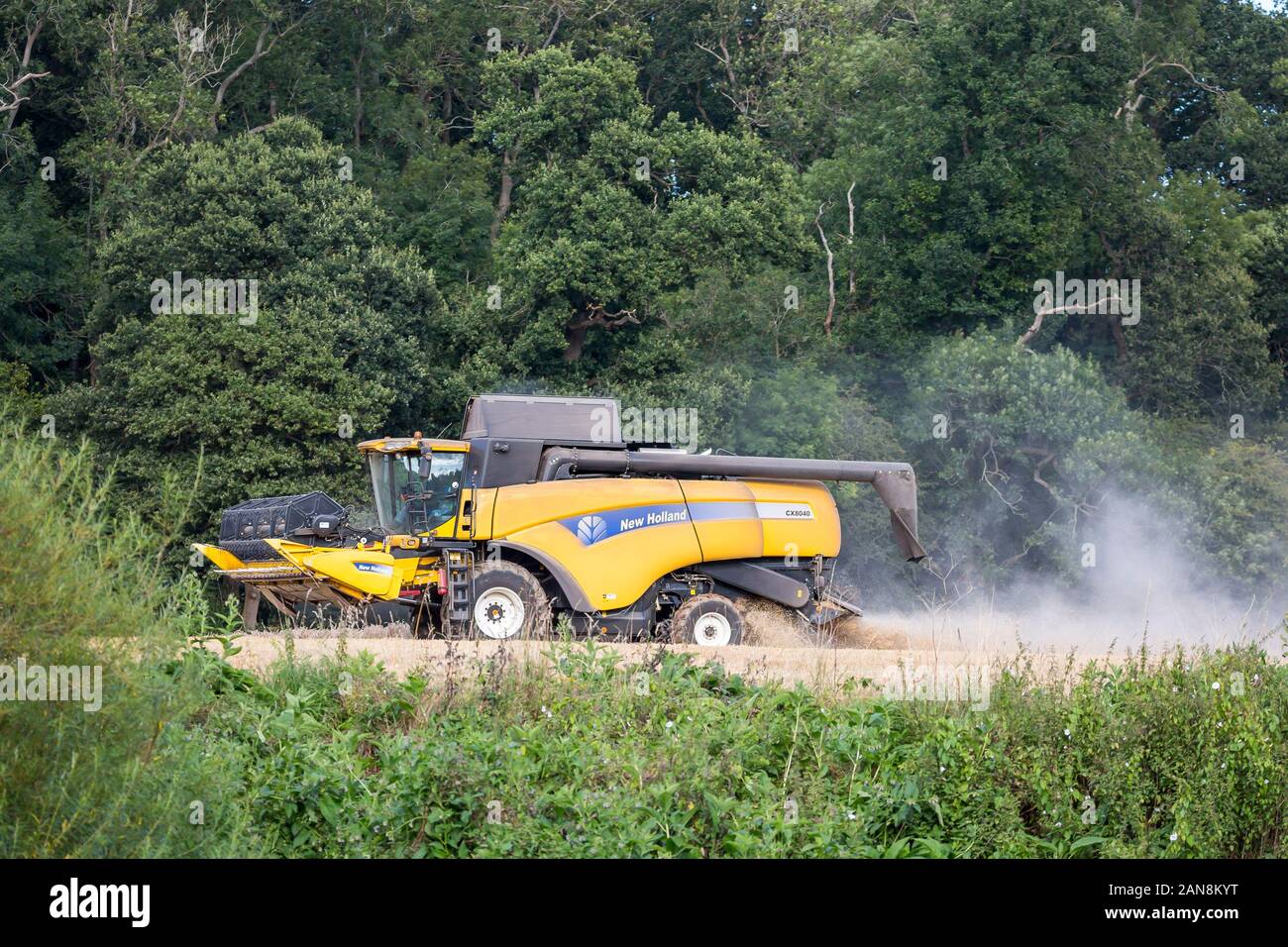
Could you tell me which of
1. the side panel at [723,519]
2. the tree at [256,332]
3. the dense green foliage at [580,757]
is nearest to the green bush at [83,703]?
the dense green foliage at [580,757]

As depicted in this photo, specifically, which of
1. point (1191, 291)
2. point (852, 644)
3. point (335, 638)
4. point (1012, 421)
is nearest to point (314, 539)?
point (335, 638)

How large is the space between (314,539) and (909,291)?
25275 mm

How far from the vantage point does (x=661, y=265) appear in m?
38.7

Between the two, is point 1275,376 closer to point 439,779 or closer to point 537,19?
point 537,19

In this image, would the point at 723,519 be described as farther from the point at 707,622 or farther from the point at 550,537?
the point at 550,537

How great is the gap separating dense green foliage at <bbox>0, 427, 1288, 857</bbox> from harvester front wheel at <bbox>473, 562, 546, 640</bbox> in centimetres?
581

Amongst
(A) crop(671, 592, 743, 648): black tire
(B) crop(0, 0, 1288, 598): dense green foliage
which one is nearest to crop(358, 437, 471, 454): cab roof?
(A) crop(671, 592, 743, 648): black tire

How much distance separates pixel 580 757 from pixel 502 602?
7.94 meters

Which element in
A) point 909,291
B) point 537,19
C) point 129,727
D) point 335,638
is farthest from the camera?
point 537,19

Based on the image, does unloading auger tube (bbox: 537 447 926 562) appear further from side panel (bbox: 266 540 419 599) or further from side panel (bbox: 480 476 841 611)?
side panel (bbox: 266 540 419 599)

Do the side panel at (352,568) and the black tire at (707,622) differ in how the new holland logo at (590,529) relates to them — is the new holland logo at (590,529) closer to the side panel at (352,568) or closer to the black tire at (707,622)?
the black tire at (707,622)

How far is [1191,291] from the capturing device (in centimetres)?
4222

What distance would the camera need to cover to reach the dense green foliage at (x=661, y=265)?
112 feet

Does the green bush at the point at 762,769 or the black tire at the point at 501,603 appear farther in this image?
the black tire at the point at 501,603
